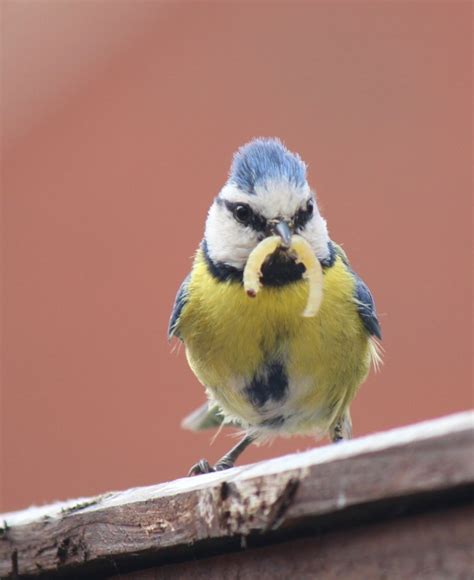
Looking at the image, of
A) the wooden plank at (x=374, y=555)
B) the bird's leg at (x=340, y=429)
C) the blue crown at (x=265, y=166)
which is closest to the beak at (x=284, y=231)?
the blue crown at (x=265, y=166)

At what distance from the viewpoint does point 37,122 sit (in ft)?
17.7

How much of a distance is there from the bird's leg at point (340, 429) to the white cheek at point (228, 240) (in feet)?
1.73

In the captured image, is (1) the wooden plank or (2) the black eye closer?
(1) the wooden plank

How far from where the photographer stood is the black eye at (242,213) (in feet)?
7.96

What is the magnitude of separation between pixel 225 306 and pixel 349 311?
0.97ft

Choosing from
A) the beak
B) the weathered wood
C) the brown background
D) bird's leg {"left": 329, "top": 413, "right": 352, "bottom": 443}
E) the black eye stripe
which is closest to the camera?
the weathered wood

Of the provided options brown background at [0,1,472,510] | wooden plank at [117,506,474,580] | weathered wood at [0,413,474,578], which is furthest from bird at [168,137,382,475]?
brown background at [0,1,472,510]

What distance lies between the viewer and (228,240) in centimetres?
250

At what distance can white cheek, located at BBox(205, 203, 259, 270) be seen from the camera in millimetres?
2438

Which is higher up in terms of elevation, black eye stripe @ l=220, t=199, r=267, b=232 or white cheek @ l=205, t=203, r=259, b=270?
black eye stripe @ l=220, t=199, r=267, b=232

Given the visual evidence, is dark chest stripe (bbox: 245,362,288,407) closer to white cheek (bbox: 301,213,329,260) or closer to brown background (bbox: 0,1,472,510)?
white cheek (bbox: 301,213,329,260)

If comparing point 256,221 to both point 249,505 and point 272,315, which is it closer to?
point 272,315

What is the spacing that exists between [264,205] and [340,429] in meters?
0.69

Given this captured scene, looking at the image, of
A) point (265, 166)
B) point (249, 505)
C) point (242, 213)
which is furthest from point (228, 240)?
point (249, 505)
